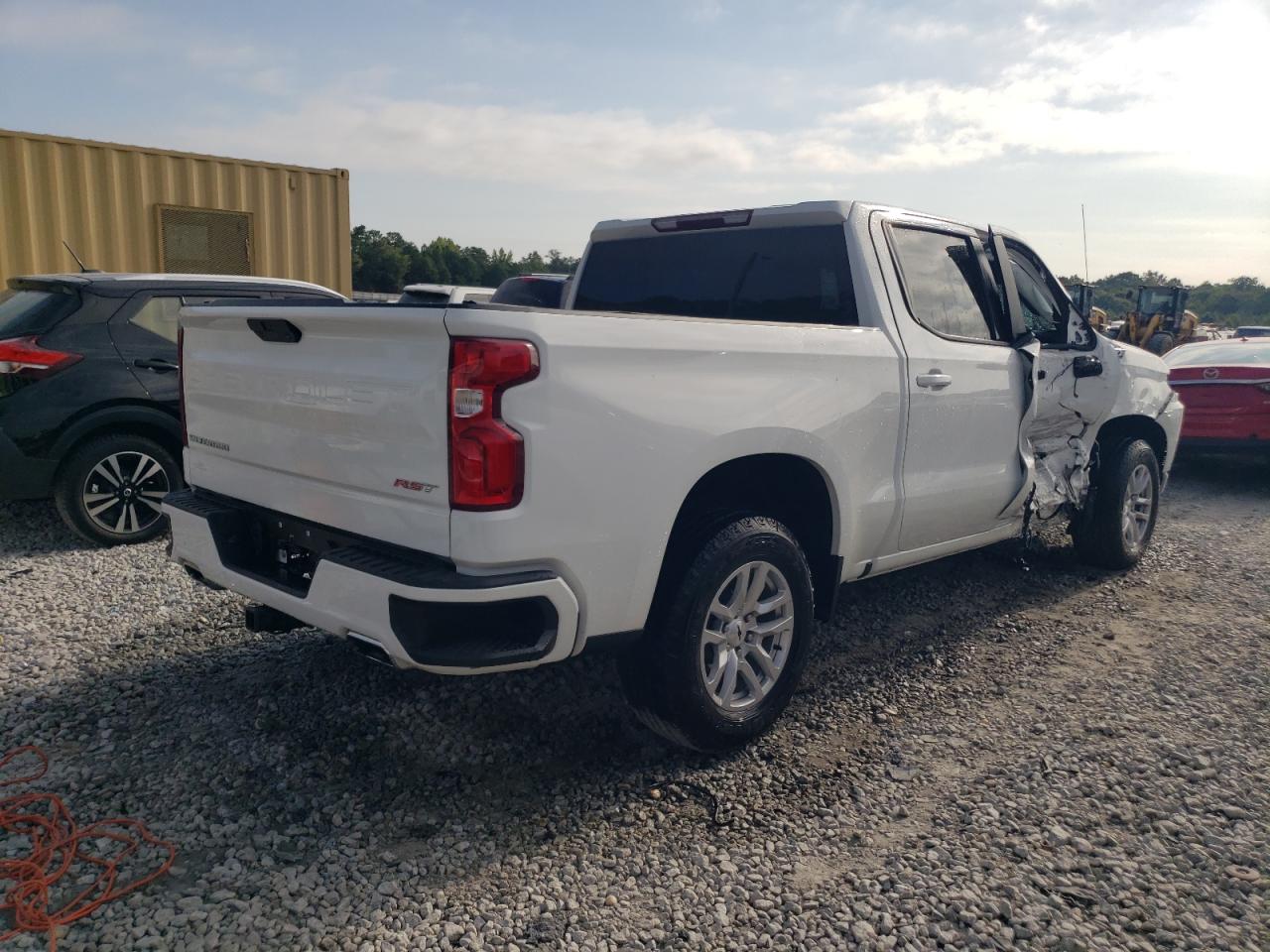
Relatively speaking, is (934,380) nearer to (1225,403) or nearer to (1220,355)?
(1225,403)

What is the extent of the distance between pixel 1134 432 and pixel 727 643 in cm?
393

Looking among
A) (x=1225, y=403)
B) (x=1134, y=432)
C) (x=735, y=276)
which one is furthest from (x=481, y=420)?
(x=1225, y=403)

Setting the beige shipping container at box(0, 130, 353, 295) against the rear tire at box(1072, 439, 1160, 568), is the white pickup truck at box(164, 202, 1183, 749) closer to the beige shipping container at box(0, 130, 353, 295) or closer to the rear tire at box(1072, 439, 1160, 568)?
the rear tire at box(1072, 439, 1160, 568)

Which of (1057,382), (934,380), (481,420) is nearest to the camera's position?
(481,420)

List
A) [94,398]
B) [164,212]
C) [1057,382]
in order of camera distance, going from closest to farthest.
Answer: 1. [1057,382]
2. [94,398]
3. [164,212]

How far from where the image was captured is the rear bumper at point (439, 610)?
8.46 feet

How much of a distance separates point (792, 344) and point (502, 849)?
6.25ft

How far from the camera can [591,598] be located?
2.80m

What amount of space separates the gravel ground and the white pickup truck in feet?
1.43

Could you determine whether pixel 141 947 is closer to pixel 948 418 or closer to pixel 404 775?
pixel 404 775

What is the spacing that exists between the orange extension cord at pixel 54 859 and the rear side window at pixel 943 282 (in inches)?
135

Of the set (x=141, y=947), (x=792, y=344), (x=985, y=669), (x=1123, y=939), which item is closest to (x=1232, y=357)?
(x=985, y=669)

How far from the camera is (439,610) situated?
2.62 metres

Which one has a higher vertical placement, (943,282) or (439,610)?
(943,282)
